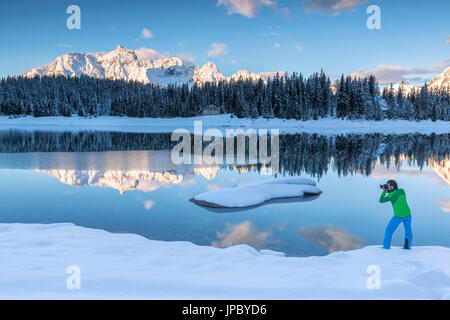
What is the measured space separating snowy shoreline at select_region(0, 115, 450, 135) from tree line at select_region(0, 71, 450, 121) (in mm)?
2750

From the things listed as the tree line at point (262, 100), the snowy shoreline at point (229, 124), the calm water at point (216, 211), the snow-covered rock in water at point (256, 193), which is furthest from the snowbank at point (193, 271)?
the tree line at point (262, 100)

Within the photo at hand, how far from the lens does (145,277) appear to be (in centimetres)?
529

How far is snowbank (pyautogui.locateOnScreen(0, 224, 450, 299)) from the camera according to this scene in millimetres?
4766

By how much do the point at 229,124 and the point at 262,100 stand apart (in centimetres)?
1395

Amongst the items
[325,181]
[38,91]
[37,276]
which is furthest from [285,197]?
[38,91]

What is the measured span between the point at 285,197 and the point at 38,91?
12868 centimetres

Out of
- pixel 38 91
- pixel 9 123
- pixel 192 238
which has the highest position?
pixel 38 91

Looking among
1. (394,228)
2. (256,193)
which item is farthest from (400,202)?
(256,193)

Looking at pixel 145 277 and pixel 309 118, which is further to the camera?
pixel 309 118

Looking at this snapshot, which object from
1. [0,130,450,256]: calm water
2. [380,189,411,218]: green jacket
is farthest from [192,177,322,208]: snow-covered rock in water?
[380,189,411,218]: green jacket

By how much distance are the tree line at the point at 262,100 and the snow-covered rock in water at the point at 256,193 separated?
69687 mm

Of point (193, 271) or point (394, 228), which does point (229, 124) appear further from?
point (193, 271)

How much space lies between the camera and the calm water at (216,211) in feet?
31.3
